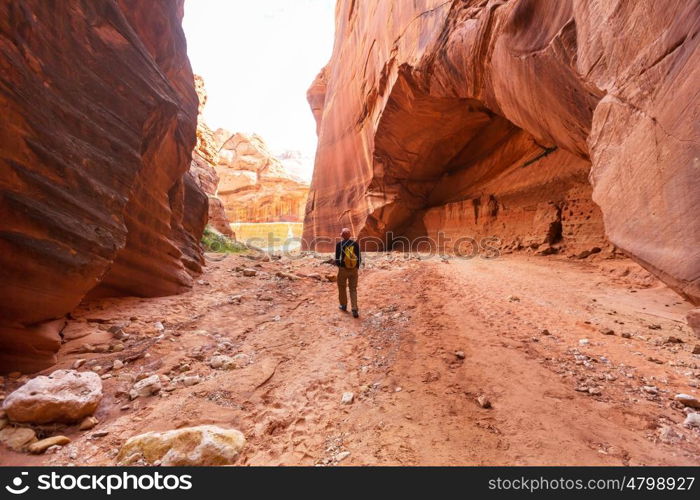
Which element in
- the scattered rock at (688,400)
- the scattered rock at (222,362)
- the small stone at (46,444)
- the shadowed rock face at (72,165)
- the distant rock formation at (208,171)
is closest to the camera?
the small stone at (46,444)

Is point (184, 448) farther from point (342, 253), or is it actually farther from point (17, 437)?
point (342, 253)

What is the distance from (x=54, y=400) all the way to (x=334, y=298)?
12.6 ft

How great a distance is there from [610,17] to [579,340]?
3.65 metres

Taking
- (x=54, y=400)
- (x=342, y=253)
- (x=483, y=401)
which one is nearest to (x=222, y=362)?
(x=54, y=400)

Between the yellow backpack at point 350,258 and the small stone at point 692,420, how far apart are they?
354 centimetres

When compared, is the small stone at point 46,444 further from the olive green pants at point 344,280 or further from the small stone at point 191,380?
the olive green pants at point 344,280

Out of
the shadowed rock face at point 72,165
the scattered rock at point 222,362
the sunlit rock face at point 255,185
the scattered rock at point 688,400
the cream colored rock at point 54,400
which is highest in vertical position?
the sunlit rock face at point 255,185

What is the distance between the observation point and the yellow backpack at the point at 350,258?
4570 mm

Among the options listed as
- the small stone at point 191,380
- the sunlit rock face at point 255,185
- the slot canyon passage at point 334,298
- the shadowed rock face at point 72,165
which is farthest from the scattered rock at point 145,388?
the sunlit rock face at point 255,185

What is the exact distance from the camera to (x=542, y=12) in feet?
15.8

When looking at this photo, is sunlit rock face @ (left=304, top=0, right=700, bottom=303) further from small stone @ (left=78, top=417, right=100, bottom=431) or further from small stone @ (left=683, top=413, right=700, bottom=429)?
small stone @ (left=78, top=417, right=100, bottom=431)
